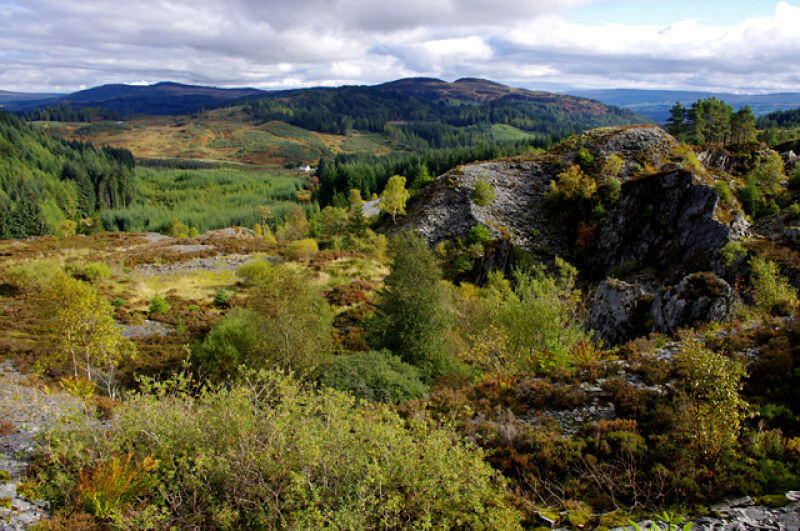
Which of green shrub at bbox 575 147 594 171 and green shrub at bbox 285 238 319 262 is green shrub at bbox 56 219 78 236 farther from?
green shrub at bbox 575 147 594 171

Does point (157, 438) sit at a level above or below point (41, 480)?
above

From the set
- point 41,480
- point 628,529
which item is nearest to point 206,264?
point 41,480

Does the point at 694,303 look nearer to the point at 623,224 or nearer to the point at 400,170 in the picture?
the point at 623,224

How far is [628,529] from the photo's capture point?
606 cm

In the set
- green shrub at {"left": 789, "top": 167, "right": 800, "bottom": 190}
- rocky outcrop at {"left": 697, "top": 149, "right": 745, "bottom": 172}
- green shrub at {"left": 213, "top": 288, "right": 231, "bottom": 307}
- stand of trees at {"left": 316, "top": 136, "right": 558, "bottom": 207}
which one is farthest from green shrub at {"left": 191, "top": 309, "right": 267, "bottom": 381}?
stand of trees at {"left": 316, "top": 136, "right": 558, "bottom": 207}

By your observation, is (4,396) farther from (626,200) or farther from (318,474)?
(626,200)

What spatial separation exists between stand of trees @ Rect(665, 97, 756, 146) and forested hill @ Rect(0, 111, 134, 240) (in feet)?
406

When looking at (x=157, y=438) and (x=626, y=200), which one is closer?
(x=157, y=438)

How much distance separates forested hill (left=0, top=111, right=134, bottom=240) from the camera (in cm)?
10444

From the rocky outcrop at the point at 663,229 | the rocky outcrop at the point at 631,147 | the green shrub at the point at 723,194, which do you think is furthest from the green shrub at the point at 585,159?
the green shrub at the point at 723,194

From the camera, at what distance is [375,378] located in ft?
47.9

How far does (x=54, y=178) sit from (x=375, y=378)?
159627mm

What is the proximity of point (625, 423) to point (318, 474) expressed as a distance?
24.5 ft

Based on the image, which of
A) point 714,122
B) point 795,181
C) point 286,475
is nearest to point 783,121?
point 714,122
